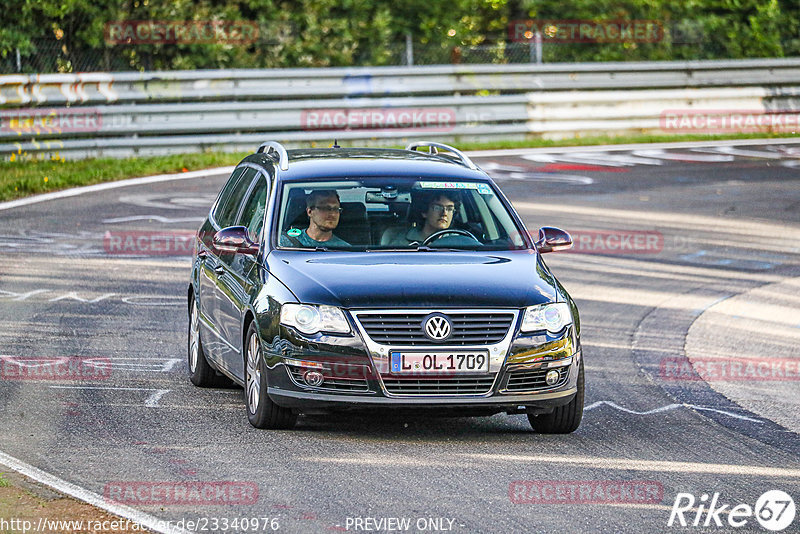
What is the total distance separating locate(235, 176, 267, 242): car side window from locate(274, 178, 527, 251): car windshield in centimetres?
21

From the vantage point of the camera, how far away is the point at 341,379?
7875 mm

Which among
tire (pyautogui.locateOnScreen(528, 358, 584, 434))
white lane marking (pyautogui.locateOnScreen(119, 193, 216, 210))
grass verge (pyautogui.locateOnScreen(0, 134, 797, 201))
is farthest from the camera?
grass verge (pyautogui.locateOnScreen(0, 134, 797, 201))

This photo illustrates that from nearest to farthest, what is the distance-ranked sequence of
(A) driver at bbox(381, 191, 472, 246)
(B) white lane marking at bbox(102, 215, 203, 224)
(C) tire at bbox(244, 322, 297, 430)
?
(C) tire at bbox(244, 322, 297, 430)
(A) driver at bbox(381, 191, 472, 246)
(B) white lane marking at bbox(102, 215, 203, 224)

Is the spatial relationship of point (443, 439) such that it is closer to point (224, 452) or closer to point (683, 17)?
point (224, 452)

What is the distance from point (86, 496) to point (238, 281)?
8.20ft

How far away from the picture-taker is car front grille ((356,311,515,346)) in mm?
7820

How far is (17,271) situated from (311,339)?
758 centimetres

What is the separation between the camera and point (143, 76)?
24.0 m

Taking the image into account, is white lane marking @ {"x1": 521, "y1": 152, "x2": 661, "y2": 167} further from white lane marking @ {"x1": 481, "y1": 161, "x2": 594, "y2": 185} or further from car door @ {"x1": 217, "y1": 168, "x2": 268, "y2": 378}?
car door @ {"x1": 217, "y1": 168, "x2": 268, "y2": 378}

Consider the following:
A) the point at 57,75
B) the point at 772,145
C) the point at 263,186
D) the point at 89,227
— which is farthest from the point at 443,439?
the point at 772,145
